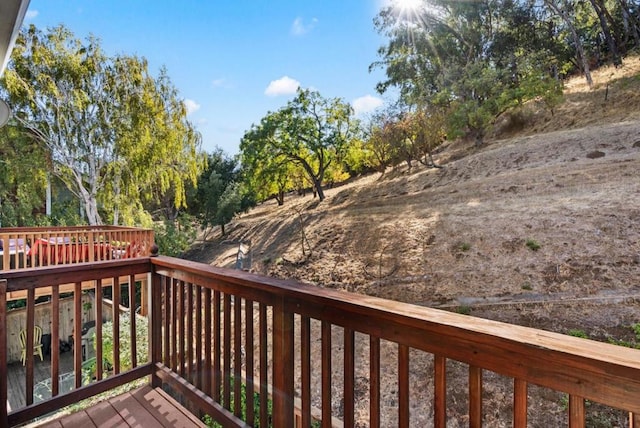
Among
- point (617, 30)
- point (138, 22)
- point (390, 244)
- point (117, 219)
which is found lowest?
point (390, 244)

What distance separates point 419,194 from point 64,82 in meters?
9.56

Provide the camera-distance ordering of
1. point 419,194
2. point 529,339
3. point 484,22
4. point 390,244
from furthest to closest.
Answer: point 484,22
point 419,194
point 390,244
point 529,339

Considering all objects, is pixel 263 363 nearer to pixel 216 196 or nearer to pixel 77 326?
pixel 77 326

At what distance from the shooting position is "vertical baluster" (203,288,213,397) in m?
1.70

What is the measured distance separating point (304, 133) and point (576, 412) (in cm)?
1278

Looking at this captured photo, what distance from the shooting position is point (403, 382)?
995 mm

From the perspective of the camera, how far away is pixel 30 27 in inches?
316

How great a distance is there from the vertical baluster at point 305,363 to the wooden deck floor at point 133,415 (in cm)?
71

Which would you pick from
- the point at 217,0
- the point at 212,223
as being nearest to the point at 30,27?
the point at 217,0

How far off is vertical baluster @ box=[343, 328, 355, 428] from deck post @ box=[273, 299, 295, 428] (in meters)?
0.28

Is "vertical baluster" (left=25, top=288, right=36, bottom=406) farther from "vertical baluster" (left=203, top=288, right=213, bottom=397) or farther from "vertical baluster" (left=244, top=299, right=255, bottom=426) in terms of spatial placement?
"vertical baluster" (left=244, top=299, right=255, bottom=426)

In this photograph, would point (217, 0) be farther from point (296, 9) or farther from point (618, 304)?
point (618, 304)

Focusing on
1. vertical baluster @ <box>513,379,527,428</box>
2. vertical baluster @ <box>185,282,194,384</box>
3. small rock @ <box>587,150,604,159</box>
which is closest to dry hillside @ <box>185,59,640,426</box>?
small rock @ <box>587,150,604,159</box>

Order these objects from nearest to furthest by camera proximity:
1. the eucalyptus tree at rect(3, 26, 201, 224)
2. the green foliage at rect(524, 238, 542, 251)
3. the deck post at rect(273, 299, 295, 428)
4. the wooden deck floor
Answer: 1. the deck post at rect(273, 299, 295, 428)
2. the wooden deck floor
3. the green foliage at rect(524, 238, 542, 251)
4. the eucalyptus tree at rect(3, 26, 201, 224)
